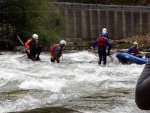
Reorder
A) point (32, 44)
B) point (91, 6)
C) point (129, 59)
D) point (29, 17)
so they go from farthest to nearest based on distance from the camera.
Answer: point (91, 6) < point (29, 17) < point (129, 59) < point (32, 44)

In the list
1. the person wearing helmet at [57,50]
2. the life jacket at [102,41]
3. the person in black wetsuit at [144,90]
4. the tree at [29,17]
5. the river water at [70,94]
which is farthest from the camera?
the tree at [29,17]

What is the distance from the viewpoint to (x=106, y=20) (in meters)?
32.8

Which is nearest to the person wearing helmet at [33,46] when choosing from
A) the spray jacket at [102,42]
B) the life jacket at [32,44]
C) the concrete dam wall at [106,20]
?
the life jacket at [32,44]

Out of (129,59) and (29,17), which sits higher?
(29,17)

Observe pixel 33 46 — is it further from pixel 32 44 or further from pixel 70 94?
pixel 70 94

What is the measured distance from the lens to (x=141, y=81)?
1.31 meters

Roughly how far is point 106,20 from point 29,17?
10.1 meters

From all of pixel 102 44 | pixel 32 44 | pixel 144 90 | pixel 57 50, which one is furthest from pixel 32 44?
pixel 144 90

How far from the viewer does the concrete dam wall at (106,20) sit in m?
32.1

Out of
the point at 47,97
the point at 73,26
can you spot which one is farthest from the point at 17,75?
the point at 73,26

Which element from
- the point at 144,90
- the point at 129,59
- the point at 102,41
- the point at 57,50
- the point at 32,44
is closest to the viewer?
the point at 144,90

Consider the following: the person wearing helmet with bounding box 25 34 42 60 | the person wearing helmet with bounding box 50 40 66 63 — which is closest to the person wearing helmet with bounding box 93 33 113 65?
the person wearing helmet with bounding box 50 40 66 63

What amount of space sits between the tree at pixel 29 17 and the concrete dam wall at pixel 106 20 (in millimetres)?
6451

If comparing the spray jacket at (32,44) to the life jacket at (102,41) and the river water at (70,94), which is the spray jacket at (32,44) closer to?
the life jacket at (102,41)
